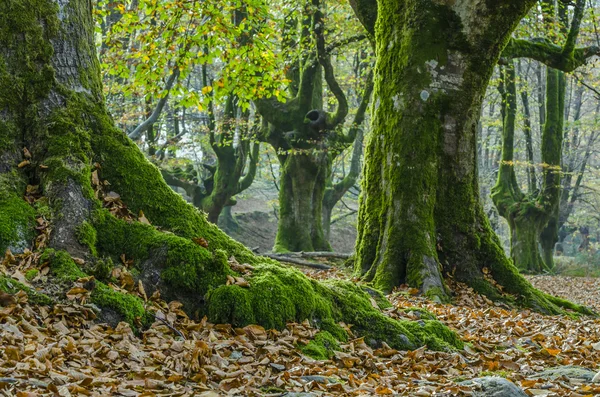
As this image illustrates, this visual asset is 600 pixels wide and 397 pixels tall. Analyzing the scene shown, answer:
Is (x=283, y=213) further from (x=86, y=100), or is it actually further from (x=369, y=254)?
(x=86, y=100)

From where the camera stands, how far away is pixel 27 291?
4.20 meters

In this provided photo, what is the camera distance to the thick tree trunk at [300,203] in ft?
65.3

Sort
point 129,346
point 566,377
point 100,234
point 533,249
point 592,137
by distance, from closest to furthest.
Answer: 1. point 129,346
2. point 566,377
3. point 100,234
4. point 533,249
5. point 592,137

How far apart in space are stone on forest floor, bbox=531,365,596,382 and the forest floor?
0.13m

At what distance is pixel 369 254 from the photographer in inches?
368

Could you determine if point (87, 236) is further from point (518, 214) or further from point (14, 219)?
point (518, 214)

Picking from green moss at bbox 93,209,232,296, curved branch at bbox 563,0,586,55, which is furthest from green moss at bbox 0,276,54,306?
curved branch at bbox 563,0,586,55

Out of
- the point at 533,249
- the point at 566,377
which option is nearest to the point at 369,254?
the point at 566,377

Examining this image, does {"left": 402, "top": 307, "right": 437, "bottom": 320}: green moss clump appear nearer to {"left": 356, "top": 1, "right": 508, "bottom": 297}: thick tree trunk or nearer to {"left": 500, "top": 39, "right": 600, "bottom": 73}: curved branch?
{"left": 356, "top": 1, "right": 508, "bottom": 297}: thick tree trunk

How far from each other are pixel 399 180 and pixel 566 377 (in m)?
4.89

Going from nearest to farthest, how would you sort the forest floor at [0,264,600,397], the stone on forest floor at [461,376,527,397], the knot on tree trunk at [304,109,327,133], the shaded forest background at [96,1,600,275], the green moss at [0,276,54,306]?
1. the forest floor at [0,264,600,397]
2. the stone on forest floor at [461,376,527,397]
3. the green moss at [0,276,54,306]
4. the shaded forest background at [96,1,600,275]
5. the knot on tree trunk at [304,109,327,133]

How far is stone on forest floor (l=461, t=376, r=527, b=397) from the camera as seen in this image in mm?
3719

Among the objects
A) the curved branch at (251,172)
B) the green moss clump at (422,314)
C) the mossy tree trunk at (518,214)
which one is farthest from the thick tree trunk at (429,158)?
the curved branch at (251,172)

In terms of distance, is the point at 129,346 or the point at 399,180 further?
the point at 399,180
